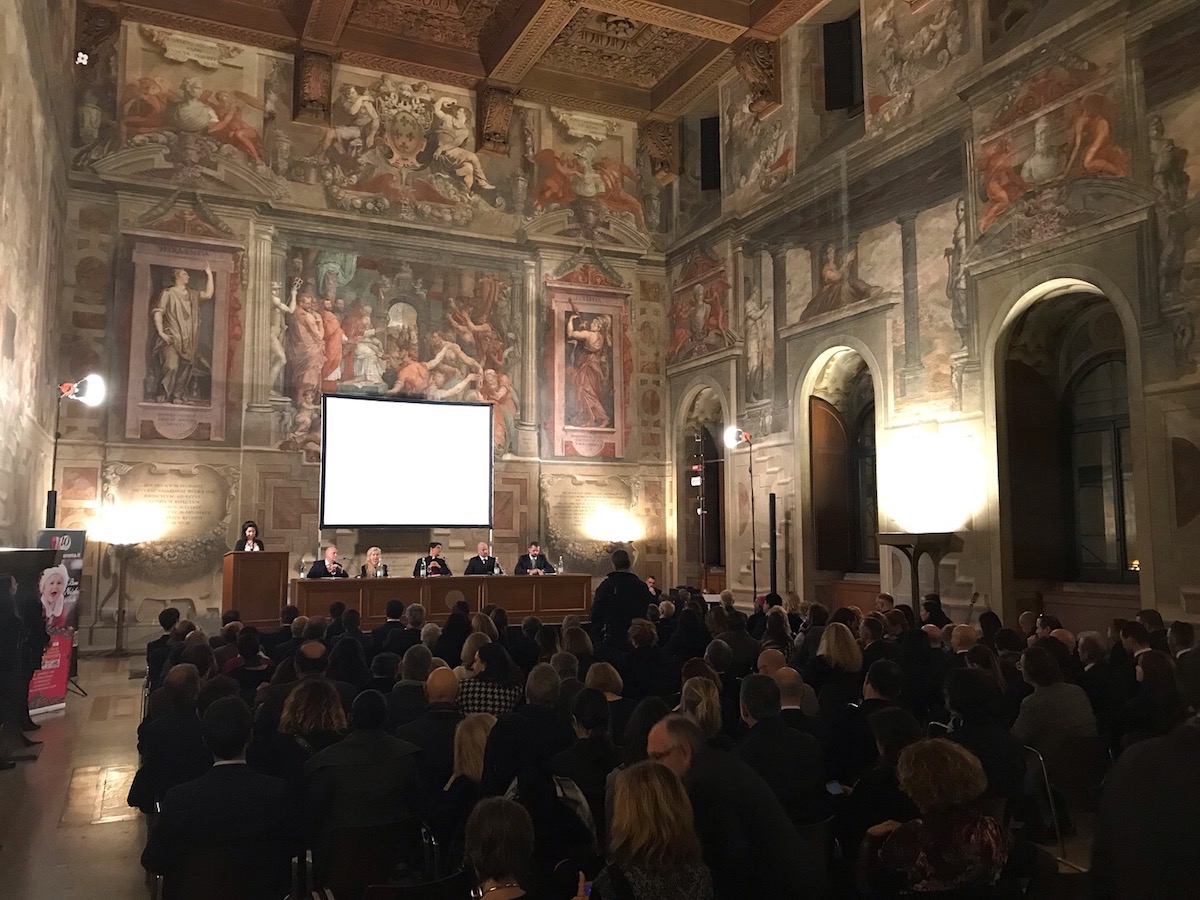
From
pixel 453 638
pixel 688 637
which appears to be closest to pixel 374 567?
pixel 453 638

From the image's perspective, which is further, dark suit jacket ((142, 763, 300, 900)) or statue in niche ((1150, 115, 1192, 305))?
statue in niche ((1150, 115, 1192, 305))

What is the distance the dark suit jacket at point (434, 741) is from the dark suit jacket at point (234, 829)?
97 cm

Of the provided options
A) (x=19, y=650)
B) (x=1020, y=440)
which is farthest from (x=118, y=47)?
(x=1020, y=440)

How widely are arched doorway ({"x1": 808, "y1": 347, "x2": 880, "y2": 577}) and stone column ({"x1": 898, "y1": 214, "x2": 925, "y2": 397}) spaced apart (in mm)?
2076

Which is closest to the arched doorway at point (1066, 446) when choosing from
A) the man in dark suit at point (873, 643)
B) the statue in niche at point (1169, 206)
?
the statue in niche at point (1169, 206)

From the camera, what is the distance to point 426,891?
2955 mm

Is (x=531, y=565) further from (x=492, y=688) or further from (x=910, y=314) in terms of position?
(x=492, y=688)

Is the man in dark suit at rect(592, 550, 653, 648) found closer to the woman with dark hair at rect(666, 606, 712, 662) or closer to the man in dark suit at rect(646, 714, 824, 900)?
the woman with dark hair at rect(666, 606, 712, 662)

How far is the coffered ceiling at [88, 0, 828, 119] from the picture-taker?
50.5 feet

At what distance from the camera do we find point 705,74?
17766 mm

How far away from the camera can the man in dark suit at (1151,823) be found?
2232 millimetres

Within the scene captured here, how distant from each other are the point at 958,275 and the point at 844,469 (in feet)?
14.3

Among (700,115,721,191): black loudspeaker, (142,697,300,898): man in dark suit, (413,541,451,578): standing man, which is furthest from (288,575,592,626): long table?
(700,115,721,191): black loudspeaker

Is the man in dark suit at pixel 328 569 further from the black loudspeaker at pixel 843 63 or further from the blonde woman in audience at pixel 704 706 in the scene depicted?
the black loudspeaker at pixel 843 63
